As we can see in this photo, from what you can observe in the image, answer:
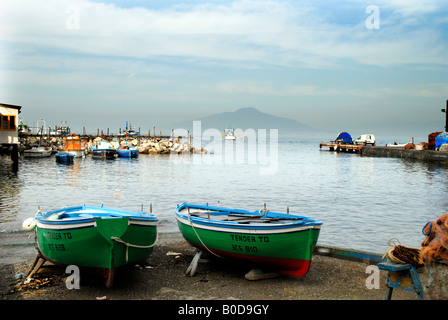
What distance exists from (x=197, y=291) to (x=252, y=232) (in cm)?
176

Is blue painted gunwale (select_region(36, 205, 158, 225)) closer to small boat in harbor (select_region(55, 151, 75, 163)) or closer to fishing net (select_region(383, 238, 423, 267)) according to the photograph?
fishing net (select_region(383, 238, 423, 267))

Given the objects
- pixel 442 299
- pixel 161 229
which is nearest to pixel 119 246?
pixel 442 299

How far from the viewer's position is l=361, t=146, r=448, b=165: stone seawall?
5759 cm

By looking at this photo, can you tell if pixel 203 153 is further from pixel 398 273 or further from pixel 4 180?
pixel 398 273

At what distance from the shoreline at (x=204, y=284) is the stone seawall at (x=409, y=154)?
53.2 meters

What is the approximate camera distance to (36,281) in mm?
9445

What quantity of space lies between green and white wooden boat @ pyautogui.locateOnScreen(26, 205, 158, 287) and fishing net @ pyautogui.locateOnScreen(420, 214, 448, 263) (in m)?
5.78

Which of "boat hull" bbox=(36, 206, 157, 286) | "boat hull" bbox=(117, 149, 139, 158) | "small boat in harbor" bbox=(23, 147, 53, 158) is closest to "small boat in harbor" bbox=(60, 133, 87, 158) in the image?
"small boat in harbor" bbox=(23, 147, 53, 158)

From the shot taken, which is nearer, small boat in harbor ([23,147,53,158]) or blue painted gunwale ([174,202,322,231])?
blue painted gunwale ([174,202,322,231])

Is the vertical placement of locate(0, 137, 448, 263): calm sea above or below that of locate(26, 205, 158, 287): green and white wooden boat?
below

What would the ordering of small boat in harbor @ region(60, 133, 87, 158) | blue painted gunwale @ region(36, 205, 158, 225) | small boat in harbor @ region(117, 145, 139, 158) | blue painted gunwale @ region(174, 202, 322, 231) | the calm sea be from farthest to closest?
small boat in harbor @ region(117, 145, 139, 158), small boat in harbor @ region(60, 133, 87, 158), the calm sea, blue painted gunwale @ region(174, 202, 322, 231), blue painted gunwale @ region(36, 205, 158, 225)

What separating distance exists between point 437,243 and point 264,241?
4.35 metres

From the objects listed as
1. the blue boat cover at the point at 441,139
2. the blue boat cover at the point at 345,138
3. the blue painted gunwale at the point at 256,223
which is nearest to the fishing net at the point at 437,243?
the blue painted gunwale at the point at 256,223

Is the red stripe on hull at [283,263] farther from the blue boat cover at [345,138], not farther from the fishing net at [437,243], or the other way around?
the blue boat cover at [345,138]
